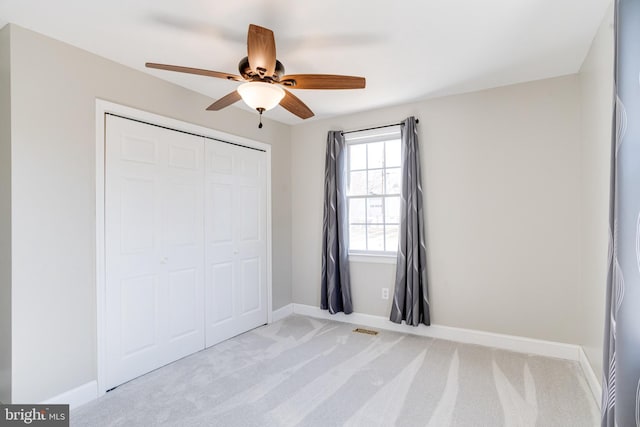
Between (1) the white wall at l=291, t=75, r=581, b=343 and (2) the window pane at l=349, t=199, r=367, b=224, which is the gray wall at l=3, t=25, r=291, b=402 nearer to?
(2) the window pane at l=349, t=199, r=367, b=224

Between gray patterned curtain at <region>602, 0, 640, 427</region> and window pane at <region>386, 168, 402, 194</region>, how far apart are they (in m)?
2.40

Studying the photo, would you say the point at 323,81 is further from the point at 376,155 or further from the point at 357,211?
the point at 357,211

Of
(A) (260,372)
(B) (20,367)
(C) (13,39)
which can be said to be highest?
(C) (13,39)

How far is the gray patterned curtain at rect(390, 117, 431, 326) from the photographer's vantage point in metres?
3.40

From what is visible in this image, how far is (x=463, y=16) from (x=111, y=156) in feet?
8.75

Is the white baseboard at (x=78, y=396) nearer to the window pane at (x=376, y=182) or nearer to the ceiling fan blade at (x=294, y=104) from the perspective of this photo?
the ceiling fan blade at (x=294, y=104)

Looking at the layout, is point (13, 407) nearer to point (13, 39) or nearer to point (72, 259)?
point (72, 259)

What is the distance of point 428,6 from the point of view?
1.92 meters

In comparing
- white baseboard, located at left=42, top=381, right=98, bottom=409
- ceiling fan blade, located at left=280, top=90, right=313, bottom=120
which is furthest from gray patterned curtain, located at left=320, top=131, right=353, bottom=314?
white baseboard, located at left=42, top=381, right=98, bottom=409

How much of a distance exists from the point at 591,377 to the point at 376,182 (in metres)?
2.54

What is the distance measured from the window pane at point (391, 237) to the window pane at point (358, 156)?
809 mm

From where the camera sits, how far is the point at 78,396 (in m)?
2.30

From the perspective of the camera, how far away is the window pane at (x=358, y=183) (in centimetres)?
398

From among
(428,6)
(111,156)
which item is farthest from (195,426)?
(428,6)
